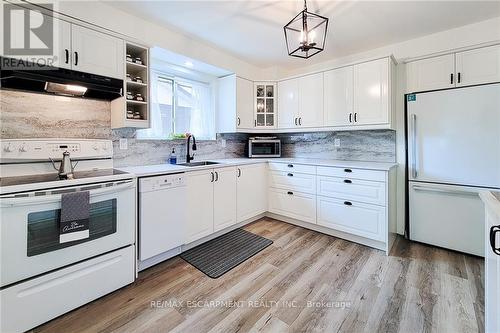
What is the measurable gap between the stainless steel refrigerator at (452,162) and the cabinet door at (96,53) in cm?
323

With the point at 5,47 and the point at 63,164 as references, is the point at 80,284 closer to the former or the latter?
the point at 63,164

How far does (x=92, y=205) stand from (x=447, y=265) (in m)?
3.21

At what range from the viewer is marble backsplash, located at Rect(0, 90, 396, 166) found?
6.09 ft

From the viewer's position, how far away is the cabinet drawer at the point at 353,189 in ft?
8.02

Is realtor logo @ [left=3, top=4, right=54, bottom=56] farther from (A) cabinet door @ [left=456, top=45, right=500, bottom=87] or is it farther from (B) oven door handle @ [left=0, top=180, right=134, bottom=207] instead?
(A) cabinet door @ [left=456, top=45, right=500, bottom=87]

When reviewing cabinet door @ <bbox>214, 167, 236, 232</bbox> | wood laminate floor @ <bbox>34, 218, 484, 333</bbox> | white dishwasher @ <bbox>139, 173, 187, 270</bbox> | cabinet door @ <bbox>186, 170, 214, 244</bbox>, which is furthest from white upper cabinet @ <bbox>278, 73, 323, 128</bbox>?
white dishwasher @ <bbox>139, 173, 187, 270</bbox>

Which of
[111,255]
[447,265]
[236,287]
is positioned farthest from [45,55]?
[447,265]

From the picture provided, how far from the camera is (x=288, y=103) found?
3535 mm

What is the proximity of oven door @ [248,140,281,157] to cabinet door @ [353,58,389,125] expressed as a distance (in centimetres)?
131

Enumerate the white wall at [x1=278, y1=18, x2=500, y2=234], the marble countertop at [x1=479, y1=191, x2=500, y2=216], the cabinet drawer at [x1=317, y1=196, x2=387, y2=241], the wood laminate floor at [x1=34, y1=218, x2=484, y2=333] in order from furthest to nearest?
the cabinet drawer at [x1=317, y1=196, x2=387, y2=241] < the white wall at [x1=278, y1=18, x2=500, y2=234] < the wood laminate floor at [x1=34, y1=218, x2=484, y2=333] < the marble countertop at [x1=479, y1=191, x2=500, y2=216]

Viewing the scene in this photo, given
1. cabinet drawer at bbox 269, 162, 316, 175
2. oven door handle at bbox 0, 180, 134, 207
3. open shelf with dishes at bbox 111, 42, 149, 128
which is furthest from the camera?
cabinet drawer at bbox 269, 162, 316, 175

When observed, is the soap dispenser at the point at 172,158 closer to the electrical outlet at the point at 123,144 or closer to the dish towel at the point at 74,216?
the electrical outlet at the point at 123,144

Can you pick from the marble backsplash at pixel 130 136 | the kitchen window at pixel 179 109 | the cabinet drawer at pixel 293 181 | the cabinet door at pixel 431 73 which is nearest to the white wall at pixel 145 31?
the kitchen window at pixel 179 109

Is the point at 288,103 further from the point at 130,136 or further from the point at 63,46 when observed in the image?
the point at 63,46
